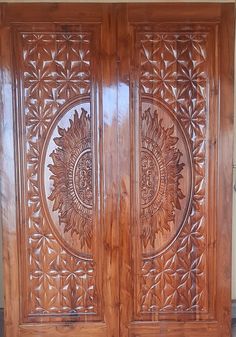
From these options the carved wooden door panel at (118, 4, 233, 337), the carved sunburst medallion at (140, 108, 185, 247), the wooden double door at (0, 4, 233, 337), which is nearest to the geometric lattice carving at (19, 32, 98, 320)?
the wooden double door at (0, 4, 233, 337)

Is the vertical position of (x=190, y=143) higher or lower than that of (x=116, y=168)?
higher

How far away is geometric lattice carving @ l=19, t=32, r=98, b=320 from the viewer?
6.75ft

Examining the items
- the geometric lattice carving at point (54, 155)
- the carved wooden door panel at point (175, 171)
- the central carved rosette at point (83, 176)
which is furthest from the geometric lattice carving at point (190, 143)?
the central carved rosette at point (83, 176)

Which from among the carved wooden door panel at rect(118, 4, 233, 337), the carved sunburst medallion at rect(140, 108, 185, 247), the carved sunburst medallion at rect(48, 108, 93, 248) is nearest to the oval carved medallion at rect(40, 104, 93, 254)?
the carved sunburst medallion at rect(48, 108, 93, 248)

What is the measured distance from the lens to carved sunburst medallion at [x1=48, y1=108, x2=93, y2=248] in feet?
6.89

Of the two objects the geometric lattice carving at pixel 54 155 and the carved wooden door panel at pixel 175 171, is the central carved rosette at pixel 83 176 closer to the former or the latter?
the geometric lattice carving at pixel 54 155

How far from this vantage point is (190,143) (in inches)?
83.6

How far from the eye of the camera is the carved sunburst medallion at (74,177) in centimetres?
210

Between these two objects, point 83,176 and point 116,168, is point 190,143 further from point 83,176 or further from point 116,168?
point 83,176

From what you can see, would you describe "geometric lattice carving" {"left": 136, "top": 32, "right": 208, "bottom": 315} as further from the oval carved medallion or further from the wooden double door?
the oval carved medallion

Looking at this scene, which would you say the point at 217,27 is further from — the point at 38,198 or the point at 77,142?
the point at 38,198

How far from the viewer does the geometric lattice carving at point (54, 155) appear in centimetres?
206

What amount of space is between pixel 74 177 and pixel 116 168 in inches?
9.5

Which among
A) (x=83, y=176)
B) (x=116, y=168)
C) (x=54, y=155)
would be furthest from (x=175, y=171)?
(x=54, y=155)
